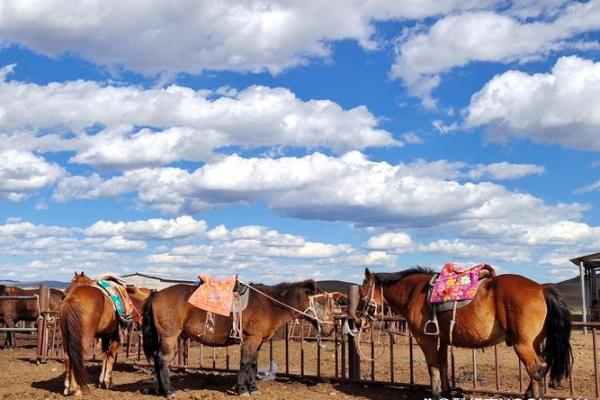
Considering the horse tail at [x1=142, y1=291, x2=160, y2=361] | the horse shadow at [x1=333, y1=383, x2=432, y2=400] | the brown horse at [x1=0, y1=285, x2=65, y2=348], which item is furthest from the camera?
the brown horse at [x1=0, y1=285, x2=65, y2=348]

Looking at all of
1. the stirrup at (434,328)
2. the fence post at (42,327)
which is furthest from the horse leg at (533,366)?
the fence post at (42,327)

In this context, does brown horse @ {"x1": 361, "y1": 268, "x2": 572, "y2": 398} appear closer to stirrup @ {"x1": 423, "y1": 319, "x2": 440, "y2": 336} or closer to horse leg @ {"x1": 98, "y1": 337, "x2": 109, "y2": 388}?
stirrup @ {"x1": 423, "y1": 319, "x2": 440, "y2": 336}

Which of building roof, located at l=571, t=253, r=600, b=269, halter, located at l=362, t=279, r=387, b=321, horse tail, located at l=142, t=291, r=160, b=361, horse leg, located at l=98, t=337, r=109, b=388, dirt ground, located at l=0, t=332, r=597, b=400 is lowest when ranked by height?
dirt ground, located at l=0, t=332, r=597, b=400

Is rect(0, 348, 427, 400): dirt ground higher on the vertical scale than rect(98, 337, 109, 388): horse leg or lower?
lower

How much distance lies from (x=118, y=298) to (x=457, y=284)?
5288 mm

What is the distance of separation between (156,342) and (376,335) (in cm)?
1148

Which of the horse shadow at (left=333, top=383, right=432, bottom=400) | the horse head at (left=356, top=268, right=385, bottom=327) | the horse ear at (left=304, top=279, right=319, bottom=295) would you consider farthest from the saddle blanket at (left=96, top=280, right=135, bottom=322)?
the horse head at (left=356, top=268, right=385, bottom=327)

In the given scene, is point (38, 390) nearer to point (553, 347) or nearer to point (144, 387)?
point (144, 387)

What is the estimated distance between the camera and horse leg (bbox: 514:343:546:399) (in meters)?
7.36

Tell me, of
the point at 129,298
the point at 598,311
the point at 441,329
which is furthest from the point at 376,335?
the point at 441,329

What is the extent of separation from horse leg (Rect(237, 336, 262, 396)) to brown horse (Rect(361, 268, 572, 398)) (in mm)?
2318

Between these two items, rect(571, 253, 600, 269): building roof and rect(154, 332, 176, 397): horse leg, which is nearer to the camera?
rect(154, 332, 176, 397): horse leg

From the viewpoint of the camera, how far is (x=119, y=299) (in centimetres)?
1020

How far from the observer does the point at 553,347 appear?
7.48 metres
